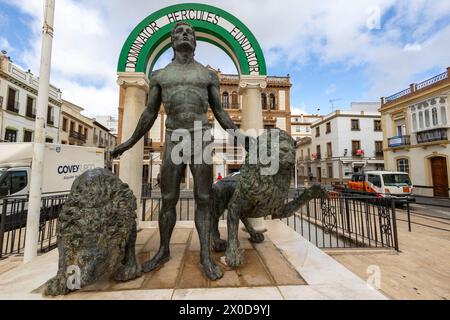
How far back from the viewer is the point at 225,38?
444cm

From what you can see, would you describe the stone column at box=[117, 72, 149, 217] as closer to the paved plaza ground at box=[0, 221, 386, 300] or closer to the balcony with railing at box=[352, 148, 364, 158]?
the paved plaza ground at box=[0, 221, 386, 300]

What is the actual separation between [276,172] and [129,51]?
4052mm

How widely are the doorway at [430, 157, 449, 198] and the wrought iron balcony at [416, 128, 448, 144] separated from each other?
156cm

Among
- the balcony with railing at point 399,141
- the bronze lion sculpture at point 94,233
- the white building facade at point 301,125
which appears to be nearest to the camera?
the bronze lion sculpture at point 94,233

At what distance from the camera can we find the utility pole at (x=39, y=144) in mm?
2938

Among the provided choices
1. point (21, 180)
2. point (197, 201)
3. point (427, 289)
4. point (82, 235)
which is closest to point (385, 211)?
point (427, 289)

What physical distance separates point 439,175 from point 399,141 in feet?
13.4

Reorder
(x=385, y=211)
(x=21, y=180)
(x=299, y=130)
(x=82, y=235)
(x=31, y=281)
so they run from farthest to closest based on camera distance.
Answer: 1. (x=299, y=130)
2. (x=21, y=180)
3. (x=385, y=211)
4. (x=31, y=281)
5. (x=82, y=235)

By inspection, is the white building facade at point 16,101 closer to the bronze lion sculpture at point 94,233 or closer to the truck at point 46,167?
the truck at point 46,167

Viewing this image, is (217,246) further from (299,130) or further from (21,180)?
(299,130)

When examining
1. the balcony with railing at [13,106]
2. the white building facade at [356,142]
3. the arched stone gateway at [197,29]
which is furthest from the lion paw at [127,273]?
the white building facade at [356,142]

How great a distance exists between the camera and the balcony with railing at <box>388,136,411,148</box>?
18678mm

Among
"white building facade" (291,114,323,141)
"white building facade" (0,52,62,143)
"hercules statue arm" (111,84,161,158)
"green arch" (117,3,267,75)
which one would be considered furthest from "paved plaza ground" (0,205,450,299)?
"white building facade" (291,114,323,141)

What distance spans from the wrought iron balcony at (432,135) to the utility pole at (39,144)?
2314 centimetres
